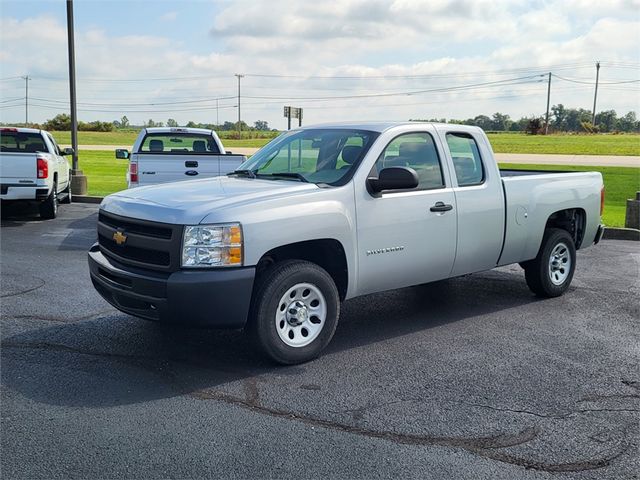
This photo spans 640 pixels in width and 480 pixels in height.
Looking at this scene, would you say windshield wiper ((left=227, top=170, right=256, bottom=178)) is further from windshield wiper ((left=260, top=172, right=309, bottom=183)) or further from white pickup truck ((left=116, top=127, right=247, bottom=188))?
white pickup truck ((left=116, top=127, right=247, bottom=188))

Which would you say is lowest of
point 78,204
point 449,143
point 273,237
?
point 78,204

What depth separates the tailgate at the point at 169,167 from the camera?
447 inches

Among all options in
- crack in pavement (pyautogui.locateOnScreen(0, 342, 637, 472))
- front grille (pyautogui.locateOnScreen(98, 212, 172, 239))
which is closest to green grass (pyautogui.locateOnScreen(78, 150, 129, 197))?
front grille (pyautogui.locateOnScreen(98, 212, 172, 239))

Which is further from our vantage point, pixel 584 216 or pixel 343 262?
pixel 584 216

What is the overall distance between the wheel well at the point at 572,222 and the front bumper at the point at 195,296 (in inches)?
171

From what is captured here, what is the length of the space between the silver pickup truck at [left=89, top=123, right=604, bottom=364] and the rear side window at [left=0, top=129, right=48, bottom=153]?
31.4ft

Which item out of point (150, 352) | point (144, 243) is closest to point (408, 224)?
point (144, 243)

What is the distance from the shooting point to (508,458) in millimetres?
3898

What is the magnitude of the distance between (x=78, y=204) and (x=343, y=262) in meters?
13.4

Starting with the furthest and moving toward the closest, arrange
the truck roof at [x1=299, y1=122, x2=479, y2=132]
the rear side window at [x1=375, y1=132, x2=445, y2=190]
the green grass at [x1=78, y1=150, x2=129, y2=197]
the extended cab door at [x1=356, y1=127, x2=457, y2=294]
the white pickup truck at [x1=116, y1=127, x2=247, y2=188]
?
the green grass at [x1=78, y1=150, x2=129, y2=197], the white pickup truck at [x1=116, y1=127, x2=247, y2=188], the truck roof at [x1=299, y1=122, x2=479, y2=132], the rear side window at [x1=375, y1=132, x2=445, y2=190], the extended cab door at [x1=356, y1=127, x2=457, y2=294]

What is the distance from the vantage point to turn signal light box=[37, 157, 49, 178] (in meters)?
13.2

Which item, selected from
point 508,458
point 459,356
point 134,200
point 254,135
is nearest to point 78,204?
point 134,200

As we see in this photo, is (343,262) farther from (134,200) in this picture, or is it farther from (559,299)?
(559,299)

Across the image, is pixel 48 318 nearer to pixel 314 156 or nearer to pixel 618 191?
pixel 314 156
